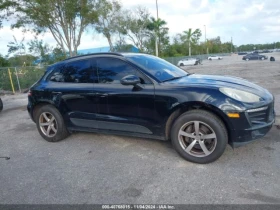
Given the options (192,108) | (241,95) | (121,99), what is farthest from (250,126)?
(121,99)

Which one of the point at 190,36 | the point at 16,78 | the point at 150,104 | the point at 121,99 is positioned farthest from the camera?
the point at 190,36

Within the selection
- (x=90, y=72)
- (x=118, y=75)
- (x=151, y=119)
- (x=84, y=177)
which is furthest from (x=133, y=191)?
(x=90, y=72)

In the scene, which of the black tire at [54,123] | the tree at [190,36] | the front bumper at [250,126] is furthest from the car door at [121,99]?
the tree at [190,36]

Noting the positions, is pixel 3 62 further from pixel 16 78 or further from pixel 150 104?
pixel 150 104

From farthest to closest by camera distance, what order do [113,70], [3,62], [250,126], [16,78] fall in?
1. [3,62]
2. [16,78]
3. [113,70]
4. [250,126]

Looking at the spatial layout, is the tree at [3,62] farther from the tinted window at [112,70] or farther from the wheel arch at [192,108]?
the wheel arch at [192,108]

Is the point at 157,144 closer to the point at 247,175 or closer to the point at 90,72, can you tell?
the point at 247,175

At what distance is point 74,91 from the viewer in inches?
146

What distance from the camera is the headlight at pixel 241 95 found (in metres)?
2.80

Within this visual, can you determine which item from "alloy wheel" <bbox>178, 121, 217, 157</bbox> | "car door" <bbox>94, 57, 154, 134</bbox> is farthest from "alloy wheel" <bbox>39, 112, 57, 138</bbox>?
"alloy wheel" <bbox>178, 121, 217, 157</bbox>

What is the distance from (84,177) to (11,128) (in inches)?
143

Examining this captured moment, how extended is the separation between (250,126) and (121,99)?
1.88m

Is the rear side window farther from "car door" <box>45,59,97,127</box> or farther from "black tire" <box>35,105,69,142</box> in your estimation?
"black tire" <box>35,105,69,142</box>

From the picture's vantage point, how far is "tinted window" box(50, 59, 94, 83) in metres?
3.69
